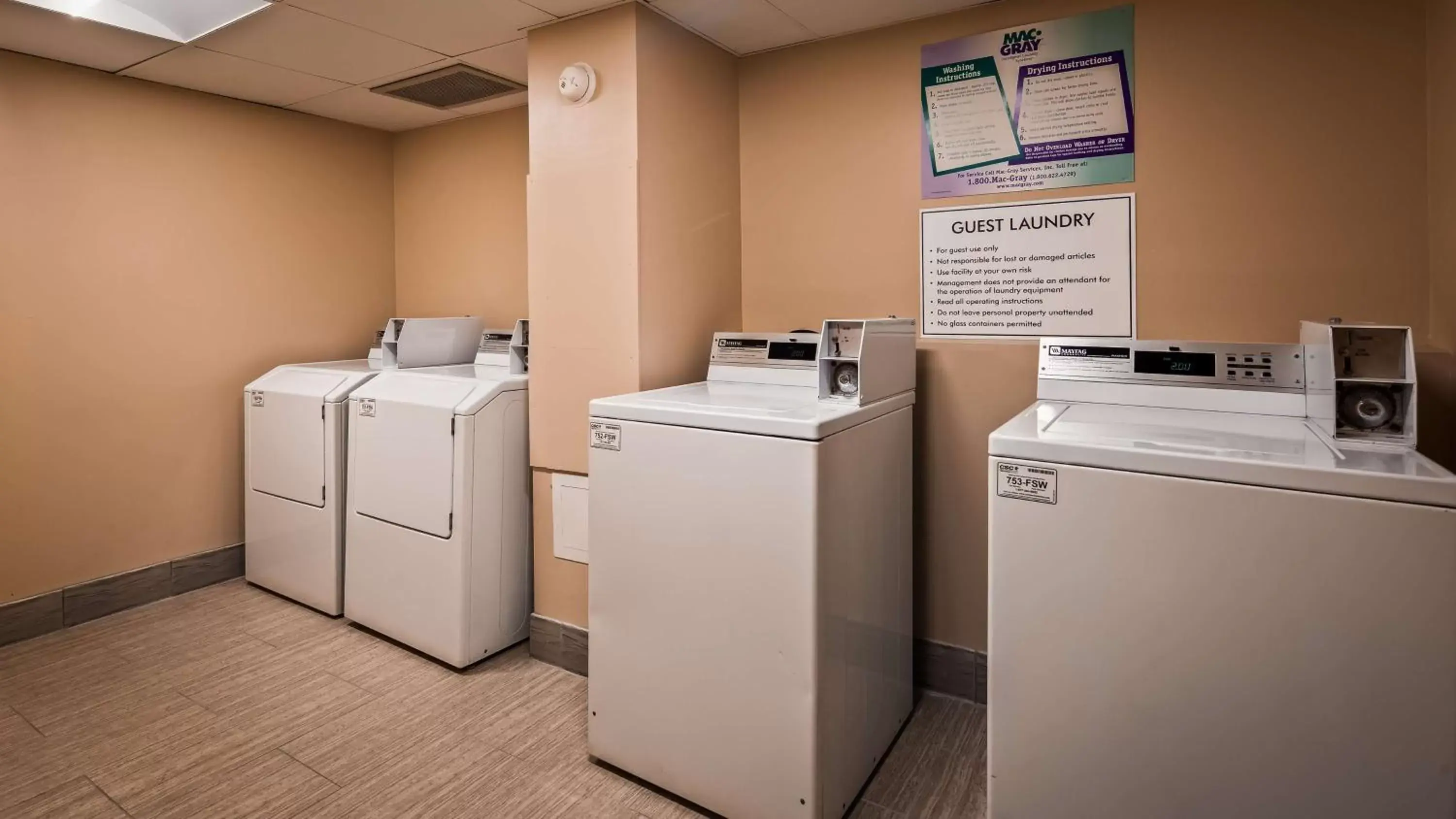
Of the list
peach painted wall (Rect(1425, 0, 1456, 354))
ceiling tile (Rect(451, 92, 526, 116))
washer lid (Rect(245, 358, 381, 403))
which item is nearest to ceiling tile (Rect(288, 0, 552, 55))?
ceiling tile (Rect(451, 92, 526, 116))

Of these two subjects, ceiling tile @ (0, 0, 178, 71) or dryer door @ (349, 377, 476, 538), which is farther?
dryer door @ (349, 377, 476, 538)

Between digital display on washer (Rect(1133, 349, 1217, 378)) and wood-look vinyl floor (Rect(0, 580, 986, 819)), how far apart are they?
4.08 feet

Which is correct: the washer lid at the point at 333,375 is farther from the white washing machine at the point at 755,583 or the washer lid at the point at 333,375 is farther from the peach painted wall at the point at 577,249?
the white washing machine at the point at 755,583

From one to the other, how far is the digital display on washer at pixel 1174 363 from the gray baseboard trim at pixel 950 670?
3.65 ft

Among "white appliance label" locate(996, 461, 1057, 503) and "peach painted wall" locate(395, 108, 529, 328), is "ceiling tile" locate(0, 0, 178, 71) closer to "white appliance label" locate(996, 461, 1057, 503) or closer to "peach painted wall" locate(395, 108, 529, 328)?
"peach painted wall" locate(395, 108, 529, 328)

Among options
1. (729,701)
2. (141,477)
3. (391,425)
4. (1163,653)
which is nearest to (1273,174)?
(1163,653)

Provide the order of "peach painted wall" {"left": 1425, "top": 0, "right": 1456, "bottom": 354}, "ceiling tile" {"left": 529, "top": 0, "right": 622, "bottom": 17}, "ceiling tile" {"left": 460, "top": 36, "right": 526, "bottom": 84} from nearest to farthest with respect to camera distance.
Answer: "peach painted wall" {"left": 1425, "top": 0, "right": 1456, "bottom": 354} → "ceiling tile" {"left": 529, "top": 0, "right": 622, "bottom": 17} → "ceiling tile" {"left": 460, "top": 36, "right": 526, "bottom": 84}

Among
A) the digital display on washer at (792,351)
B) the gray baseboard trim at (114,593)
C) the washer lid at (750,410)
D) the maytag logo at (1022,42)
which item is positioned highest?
the maytag logo at (1022,42)

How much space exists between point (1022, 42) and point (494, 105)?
2458 millimetres

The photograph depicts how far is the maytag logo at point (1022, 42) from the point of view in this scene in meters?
2.34

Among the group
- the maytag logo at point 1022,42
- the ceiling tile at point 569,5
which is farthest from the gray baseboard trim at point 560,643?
the maytag logo at point 1022,42

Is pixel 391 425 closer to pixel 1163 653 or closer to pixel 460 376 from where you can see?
pixel 460 376

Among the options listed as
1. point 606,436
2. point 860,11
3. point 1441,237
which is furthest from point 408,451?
point 1441,237

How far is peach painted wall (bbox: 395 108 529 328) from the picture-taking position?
372 cm
